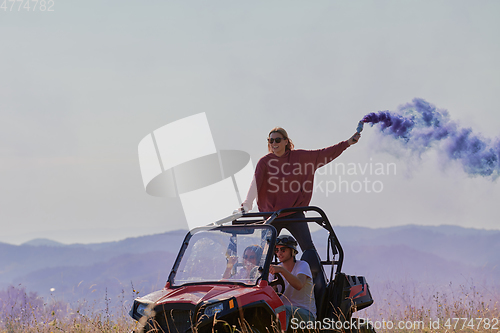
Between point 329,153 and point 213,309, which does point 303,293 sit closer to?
point 213,309

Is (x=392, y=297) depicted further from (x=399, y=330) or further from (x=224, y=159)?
(x=224, y=159)

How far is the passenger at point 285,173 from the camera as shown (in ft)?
24.8

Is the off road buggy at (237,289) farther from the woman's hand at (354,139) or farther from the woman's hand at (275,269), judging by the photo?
the woman's hand at (354,139)

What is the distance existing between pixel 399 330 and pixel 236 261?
3.30 metres

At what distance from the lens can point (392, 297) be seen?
31.2 feet

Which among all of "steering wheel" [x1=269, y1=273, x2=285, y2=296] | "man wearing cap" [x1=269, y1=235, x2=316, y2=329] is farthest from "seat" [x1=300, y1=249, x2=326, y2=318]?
"steering wheel" [x1=269, y1=273, x2=285, y2=296]

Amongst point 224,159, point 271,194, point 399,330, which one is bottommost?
point 399,330

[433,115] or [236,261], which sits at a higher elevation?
[433,115]

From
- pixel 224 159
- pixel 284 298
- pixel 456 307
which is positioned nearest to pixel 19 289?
pixel 224 159

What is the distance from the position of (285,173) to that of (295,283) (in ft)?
6.22

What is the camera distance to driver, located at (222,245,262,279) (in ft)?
19.9

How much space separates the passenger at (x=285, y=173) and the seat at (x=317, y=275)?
93 centimetres

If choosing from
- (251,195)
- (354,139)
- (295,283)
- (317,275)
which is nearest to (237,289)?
(295,283)

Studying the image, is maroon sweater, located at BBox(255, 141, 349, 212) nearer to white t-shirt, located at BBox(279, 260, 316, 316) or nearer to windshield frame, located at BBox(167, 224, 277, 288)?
windshield frame, located at BBox(167, 224, 277, 288)
